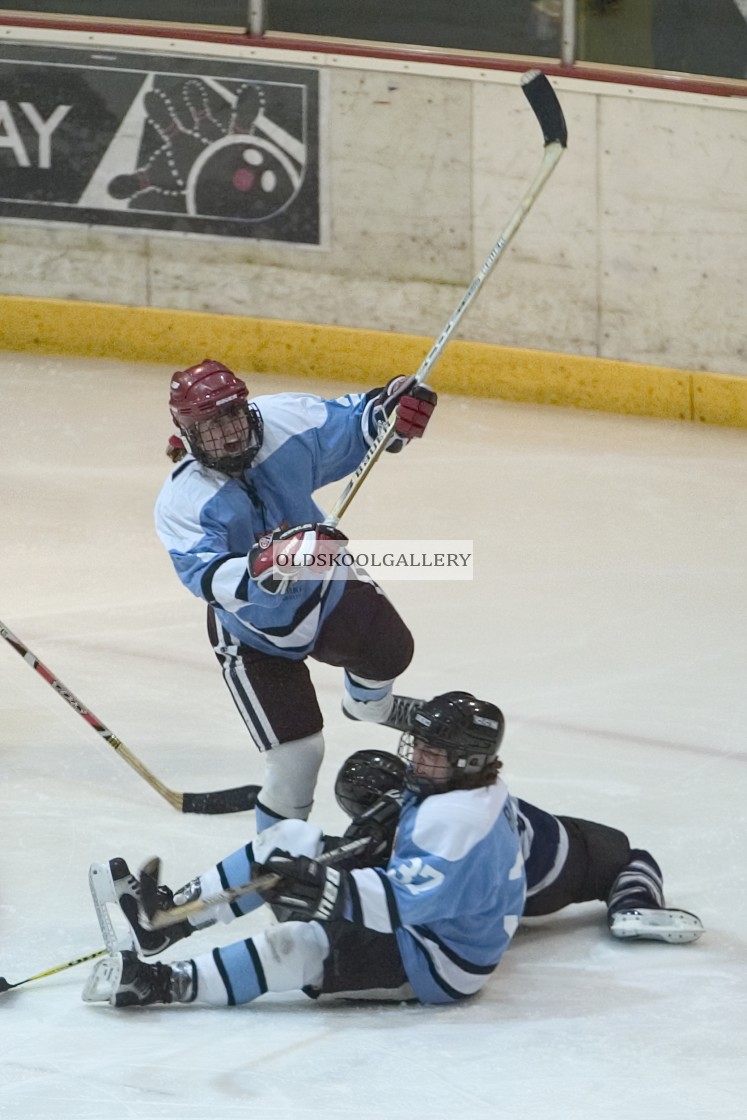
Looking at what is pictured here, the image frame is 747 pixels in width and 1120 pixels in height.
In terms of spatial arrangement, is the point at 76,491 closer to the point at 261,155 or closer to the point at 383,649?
the point at 261,155

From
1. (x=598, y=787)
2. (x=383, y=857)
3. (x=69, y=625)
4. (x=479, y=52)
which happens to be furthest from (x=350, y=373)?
(x=383, y=857)

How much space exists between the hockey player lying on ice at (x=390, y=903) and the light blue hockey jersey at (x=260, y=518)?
0.55m

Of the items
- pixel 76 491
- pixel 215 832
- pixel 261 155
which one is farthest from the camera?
pixel 261 155

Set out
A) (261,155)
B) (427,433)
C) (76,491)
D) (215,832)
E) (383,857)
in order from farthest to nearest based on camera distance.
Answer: (261,155)
(427,433)
(76,491)
(215,832)
(383,857)

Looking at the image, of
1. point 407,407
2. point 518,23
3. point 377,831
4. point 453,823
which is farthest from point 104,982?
point 518,23

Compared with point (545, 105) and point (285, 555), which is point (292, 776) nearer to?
point (285, 555)

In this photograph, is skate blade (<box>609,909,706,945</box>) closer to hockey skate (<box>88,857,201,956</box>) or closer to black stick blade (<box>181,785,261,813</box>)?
hockey skate (<box>88,857,201,956</box>)

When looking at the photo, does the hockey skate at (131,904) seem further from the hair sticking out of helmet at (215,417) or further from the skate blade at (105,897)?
the hair sticking out of helmet at (215,417)

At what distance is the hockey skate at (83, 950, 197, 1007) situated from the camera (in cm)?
294

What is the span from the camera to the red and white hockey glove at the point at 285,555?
323 cm

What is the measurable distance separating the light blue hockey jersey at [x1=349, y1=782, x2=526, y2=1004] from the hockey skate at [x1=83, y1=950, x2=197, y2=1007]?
301 mm

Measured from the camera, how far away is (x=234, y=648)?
11.7 feet

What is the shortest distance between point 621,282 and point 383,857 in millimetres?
4161

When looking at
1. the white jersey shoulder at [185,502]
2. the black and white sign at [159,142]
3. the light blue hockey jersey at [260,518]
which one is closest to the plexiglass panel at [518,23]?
the black and white sign at [159,142]
